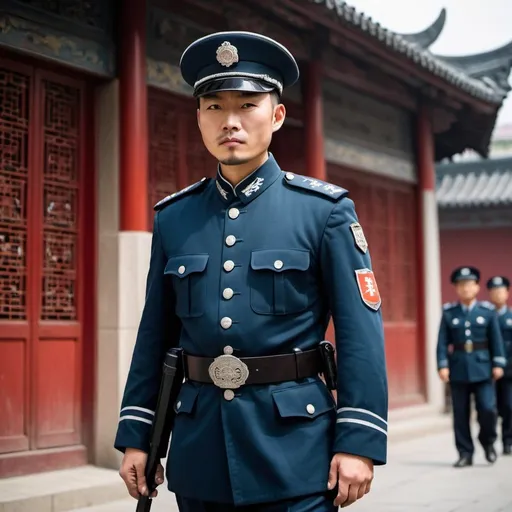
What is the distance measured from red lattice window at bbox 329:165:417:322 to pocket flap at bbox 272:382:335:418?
23.8 ft

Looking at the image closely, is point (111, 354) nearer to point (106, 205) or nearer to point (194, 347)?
point (106, 205)

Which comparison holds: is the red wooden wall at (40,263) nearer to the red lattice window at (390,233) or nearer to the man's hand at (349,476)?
the man's hand at (349,476)

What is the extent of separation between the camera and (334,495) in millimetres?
2219

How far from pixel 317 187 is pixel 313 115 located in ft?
20.3

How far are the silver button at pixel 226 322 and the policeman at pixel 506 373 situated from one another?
21.5 ft

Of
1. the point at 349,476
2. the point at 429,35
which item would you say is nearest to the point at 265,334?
the point at 349,476

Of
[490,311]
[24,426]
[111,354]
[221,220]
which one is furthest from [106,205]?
[221,220]

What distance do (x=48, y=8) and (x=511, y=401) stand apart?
5.59 metres

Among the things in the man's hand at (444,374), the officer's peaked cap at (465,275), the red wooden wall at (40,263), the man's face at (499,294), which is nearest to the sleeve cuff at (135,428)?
the red wooden wall at (40,263)

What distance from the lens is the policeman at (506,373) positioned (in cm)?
829

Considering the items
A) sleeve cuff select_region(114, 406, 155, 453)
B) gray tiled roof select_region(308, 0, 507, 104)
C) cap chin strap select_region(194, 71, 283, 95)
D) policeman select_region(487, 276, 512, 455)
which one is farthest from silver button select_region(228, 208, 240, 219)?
policeman select_region(487, 276, 512, 455)

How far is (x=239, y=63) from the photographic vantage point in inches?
94.3

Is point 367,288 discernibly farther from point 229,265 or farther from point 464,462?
point 464,462

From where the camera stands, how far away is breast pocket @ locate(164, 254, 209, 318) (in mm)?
2352
